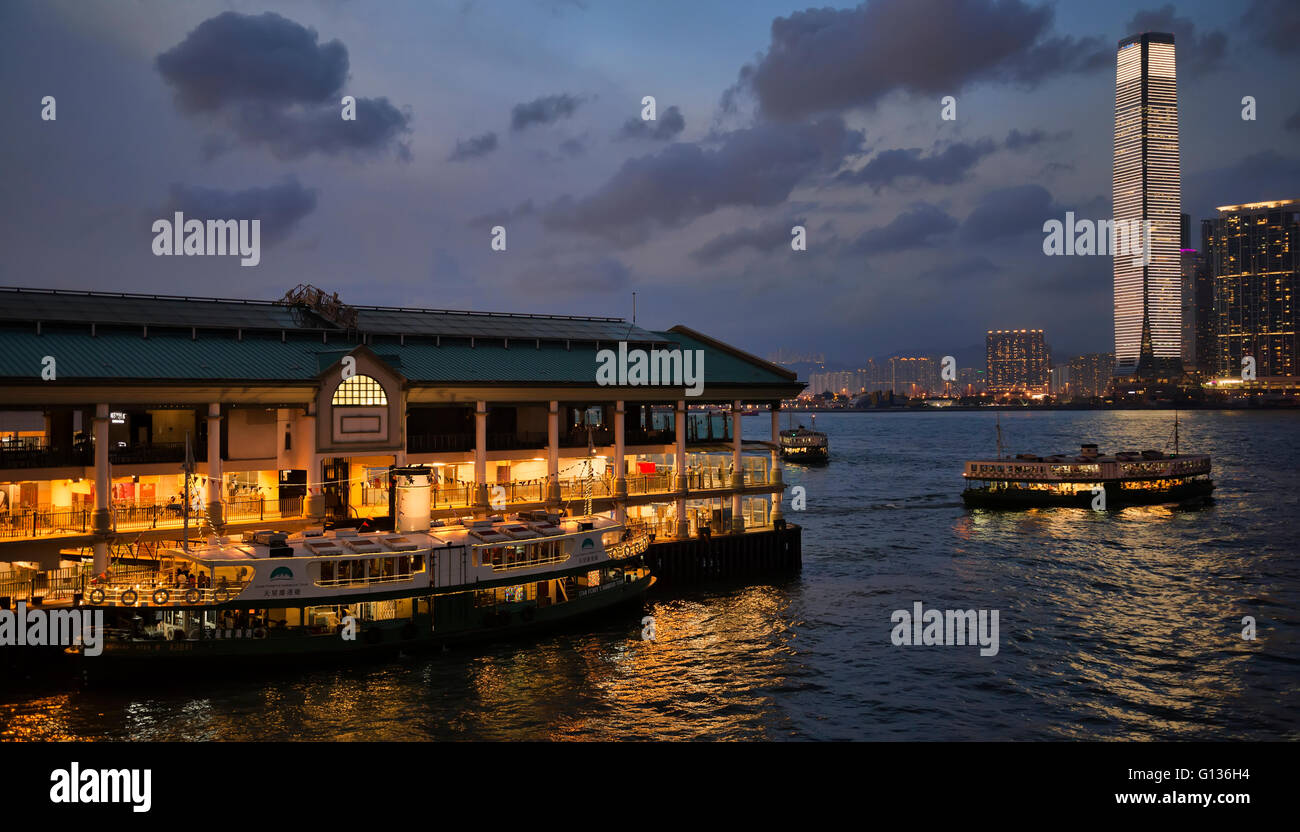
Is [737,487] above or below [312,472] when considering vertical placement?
below

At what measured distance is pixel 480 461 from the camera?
201 feet

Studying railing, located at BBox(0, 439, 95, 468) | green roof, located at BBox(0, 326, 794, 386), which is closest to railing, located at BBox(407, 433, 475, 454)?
green roof, located at BBox(0, 326, 794, 386)

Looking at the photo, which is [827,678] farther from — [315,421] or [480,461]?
[315,421]

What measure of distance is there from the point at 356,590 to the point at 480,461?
51.2 ft

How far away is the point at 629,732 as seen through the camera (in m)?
38.2

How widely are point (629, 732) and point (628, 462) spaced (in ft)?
109

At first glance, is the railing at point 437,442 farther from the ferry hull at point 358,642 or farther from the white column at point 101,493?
the white column at point 101,493

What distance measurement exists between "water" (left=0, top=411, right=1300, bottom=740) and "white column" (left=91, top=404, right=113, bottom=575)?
7436mm

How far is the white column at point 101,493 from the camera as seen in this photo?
46812 mm

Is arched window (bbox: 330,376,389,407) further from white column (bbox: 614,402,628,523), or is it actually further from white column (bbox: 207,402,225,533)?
white column (bbox: 614,402,628,523)

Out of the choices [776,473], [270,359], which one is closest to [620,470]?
[776,473]

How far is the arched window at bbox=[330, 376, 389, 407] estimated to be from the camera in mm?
54938
